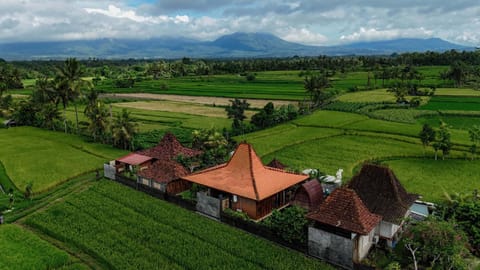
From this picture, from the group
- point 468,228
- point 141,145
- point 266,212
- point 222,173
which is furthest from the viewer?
point 141,145

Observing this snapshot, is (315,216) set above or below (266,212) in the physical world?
above

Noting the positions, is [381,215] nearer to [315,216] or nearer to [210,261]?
[315,216]

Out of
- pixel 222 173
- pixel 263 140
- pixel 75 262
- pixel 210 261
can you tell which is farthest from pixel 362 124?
pixel 75 262

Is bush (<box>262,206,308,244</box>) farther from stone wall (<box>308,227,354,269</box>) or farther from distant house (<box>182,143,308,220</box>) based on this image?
distant house (<box>182,143,308,220</box>)

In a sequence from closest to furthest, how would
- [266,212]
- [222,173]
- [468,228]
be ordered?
[468,228] < [266,212] < [222,173]

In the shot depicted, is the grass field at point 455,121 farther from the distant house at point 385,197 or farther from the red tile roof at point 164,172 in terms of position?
the red tile roof at point 164,172

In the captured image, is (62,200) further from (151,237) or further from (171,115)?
(171,115)

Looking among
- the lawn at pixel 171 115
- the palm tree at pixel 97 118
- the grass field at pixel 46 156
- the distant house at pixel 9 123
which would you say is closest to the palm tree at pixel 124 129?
the grass field at pixel 46 156
